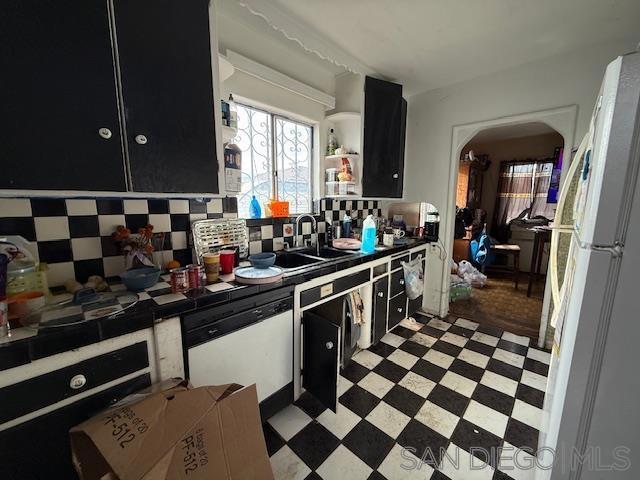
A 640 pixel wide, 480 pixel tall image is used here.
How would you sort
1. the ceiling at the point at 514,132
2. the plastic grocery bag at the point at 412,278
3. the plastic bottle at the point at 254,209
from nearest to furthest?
the plastic bottle at the point at 254,209, the plastic grocery bag at the point at 412,278, the ceiling at the point at 514,132

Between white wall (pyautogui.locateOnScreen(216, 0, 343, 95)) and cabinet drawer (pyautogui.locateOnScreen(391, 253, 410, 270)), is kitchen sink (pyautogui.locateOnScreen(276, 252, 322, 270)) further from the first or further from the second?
white wall (pyautogui.locateOnScreen(216, 0, 343, 95))

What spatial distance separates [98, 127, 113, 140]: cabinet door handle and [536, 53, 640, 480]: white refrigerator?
139 cm

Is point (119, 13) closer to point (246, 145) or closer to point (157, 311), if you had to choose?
point (246, 145)

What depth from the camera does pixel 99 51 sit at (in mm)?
845

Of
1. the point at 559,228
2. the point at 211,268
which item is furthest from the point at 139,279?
the point at 559,228

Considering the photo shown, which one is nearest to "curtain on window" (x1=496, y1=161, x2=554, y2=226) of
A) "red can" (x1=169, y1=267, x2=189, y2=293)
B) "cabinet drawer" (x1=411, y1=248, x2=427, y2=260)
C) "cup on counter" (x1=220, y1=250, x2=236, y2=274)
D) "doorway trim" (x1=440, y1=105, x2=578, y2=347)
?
"doorway trim" (x1=440, y1=105, x2=578, y2=347)

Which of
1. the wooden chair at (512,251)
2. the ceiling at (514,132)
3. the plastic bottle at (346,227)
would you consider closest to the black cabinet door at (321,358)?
the plastic bottle at (346,227)

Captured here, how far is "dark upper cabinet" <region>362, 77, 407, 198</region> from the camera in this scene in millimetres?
2053

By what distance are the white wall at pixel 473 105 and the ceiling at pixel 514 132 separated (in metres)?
1.42

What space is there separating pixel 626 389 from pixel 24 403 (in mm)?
1494

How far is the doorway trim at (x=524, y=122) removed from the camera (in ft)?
5.88

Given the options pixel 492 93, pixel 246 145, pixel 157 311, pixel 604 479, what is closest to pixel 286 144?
pixel 246 145

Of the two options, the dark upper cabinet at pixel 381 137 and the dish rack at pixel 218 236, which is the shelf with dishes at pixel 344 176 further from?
the dish rack at pixel 218 236

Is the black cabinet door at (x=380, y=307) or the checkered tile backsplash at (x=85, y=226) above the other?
the checkered tile backsplash at (x=85, y=226)
